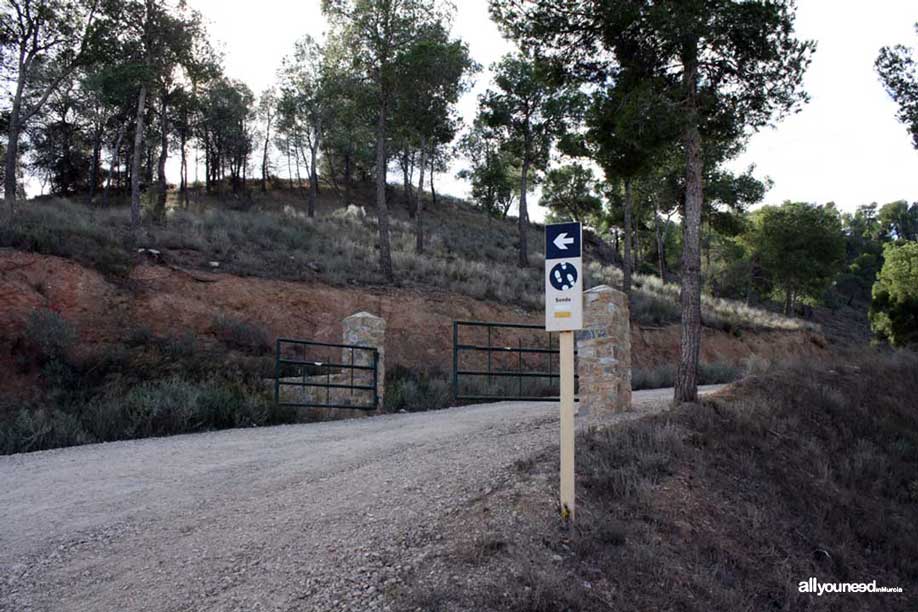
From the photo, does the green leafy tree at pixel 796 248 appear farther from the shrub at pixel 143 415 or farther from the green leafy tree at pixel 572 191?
the shrub at pixel 143 415

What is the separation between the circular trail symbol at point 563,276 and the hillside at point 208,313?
845 cm

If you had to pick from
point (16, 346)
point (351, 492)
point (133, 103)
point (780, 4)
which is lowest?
point (351, 492)

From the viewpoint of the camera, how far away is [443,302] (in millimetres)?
21797

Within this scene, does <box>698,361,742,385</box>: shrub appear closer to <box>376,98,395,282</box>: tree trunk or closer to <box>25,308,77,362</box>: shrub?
<box>376,98,395,282</box>: tree trunk

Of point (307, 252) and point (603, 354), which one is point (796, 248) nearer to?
point (307, 252)

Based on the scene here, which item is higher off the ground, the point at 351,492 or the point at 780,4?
the point at 780,4

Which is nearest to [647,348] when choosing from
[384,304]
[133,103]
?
[384,304]

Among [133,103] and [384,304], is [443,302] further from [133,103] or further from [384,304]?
[133,103]

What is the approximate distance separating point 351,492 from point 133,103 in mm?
38754

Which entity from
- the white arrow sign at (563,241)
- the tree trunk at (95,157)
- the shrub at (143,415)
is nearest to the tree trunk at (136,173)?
the shrub at (143,415)

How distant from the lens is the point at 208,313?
17.4 m

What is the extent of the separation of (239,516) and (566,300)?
375 centimetres

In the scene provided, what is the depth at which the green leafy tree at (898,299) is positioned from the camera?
37125mm

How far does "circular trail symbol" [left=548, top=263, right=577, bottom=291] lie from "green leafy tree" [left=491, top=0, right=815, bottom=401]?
614cm
